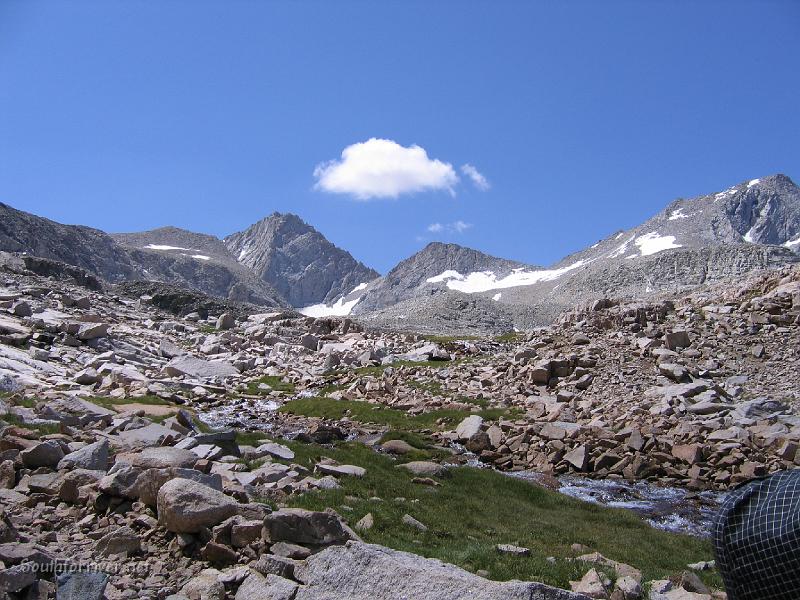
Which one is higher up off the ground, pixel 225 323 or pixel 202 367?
pixel 225 323

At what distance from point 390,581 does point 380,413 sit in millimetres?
22880

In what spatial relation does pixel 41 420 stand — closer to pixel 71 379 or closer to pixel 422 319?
pixel 71 379

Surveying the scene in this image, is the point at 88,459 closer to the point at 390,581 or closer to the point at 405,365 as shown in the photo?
the point at 390,581

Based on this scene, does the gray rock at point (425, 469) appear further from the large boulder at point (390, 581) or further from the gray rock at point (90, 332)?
the gray rock at point (90, 332)

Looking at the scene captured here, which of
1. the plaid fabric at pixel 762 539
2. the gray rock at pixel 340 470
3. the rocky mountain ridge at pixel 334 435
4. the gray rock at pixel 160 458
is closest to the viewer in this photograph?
the plaid fabric at pixel 762 539

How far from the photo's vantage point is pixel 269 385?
3850cm

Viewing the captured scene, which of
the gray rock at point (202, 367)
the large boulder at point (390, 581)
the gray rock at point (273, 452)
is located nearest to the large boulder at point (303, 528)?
the large boulder at point (390, 581)

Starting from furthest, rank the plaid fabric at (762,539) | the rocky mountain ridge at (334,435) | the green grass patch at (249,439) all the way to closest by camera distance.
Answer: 1. the green grass patch at (249,439)
2. the rocky mountain ridge at (334,435)
3. the plaid fabric at (762,539)

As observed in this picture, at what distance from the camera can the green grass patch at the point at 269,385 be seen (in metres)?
36.3

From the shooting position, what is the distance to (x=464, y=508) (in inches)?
618

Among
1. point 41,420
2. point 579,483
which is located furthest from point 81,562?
point 579,483

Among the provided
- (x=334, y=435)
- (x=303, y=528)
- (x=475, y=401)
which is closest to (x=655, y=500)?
(x=334, y=435)

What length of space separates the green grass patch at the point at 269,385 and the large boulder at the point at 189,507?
26299mm

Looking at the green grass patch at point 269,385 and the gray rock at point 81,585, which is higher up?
the green grass patch at point 269,385
